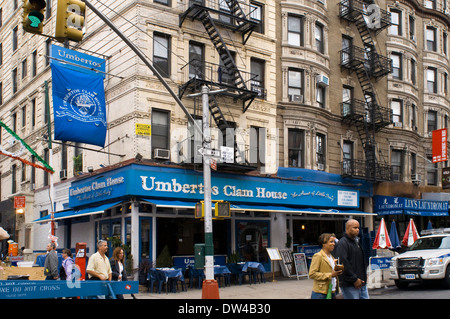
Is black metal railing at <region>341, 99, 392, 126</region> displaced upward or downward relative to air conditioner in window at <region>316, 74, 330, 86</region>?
→ downward

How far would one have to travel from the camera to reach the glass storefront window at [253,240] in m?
22.4

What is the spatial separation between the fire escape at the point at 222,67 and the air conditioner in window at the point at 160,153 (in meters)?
2.56

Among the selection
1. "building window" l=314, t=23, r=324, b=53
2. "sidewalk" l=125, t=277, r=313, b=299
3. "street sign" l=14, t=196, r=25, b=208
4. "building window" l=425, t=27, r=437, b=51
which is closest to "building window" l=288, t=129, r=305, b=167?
"building window" l=314, t=23, r=324, b=53

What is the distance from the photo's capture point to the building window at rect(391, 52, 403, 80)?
31438 mm

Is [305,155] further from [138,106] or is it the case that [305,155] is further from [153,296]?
[153,296]

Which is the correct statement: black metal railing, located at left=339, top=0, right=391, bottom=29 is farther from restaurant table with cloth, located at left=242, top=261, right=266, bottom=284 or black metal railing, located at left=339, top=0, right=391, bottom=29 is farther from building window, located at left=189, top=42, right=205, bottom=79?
restaurant table with cloth, located at left=242, top=261, right=266, bottom=284

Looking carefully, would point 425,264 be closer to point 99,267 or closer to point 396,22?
point 99,267

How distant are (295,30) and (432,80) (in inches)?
537

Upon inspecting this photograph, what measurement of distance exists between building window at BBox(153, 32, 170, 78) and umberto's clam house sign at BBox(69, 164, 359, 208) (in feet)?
14.0

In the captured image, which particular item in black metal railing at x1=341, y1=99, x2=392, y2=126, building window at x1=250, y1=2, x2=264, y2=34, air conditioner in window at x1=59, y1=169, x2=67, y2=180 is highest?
building window at x1=250, y1=2, x2=264, y2=34

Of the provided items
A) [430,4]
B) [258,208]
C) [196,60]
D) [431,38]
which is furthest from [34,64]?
[430,4]

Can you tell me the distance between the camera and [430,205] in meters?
30.7

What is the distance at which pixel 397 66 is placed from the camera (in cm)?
3166

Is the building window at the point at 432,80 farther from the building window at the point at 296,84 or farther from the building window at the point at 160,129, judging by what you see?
the building window at the point at 160,129
